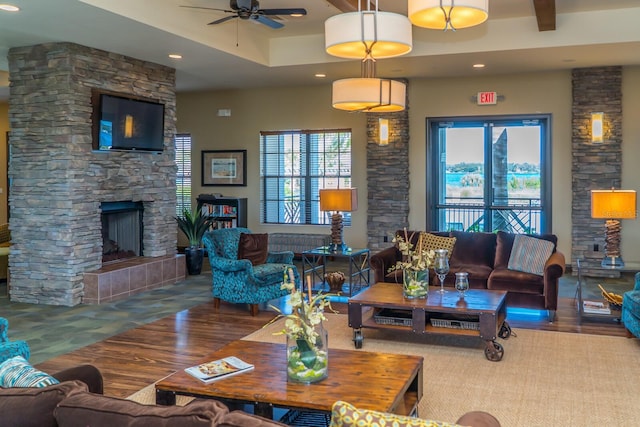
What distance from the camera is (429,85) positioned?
950 cm

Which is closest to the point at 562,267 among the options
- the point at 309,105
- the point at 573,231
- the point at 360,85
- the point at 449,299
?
the point at 449,299

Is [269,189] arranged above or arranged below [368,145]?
below

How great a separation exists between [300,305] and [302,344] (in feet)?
0.78

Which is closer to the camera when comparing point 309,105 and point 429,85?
point 429,85

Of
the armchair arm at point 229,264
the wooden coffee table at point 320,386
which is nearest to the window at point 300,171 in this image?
the armchair arm at point 229,264

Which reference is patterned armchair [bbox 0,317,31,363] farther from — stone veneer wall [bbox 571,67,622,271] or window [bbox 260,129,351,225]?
stone veneer wall [bbox 571,67,622,271]

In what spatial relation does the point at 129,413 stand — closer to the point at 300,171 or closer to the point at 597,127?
the point at 597,127

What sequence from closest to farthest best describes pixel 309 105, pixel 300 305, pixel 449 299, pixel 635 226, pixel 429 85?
pixel 300 305
pixel 449 299
pixel 635 226
pixel 429 85
pixel 309 105

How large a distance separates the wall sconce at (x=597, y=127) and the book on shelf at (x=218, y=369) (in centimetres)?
702

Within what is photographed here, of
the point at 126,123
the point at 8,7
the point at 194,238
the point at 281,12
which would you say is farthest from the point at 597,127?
the point at 8,7

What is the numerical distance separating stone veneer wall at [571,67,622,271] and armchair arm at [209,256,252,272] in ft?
16.8

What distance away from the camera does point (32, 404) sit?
1.83m

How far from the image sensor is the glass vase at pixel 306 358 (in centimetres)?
309

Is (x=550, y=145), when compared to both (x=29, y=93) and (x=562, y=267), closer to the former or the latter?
(x=562, y=267)
